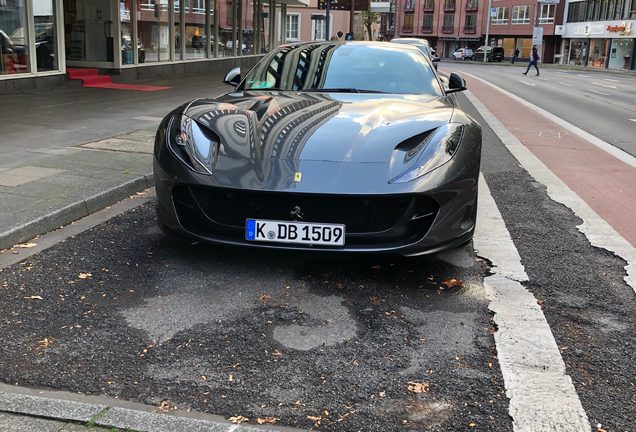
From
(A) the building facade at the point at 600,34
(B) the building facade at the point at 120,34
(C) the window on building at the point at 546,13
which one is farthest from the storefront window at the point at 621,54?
(B) the building facade at the point at 120,34

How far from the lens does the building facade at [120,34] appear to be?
1345cm

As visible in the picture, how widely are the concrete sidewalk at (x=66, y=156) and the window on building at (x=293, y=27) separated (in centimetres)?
4737

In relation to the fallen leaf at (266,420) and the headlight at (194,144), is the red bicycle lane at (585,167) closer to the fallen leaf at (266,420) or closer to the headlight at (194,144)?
the headlight at (194,144)

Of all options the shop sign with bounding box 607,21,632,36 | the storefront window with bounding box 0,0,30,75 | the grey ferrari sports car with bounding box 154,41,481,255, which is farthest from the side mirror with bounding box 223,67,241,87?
the shop sign with bounding box 607,21,632,36

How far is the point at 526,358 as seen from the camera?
117 inches

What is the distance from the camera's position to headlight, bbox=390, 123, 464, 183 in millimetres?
3652

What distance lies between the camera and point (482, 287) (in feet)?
12.6

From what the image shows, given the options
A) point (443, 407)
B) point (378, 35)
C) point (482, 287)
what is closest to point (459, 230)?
point (482, 287)

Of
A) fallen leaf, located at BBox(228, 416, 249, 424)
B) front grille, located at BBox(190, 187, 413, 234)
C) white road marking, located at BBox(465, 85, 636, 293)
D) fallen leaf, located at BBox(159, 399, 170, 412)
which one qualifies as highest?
front grille, located at BBox(190, 187, 413, 234)

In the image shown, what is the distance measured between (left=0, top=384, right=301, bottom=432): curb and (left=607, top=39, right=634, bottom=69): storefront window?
198 ft

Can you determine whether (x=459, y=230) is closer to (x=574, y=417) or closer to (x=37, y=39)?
(x=574, y=417)

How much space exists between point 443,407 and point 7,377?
6.14 feet

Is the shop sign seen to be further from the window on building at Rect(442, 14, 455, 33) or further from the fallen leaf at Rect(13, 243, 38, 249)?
the fallen leaf at Rect(13, 243, 38, 249)

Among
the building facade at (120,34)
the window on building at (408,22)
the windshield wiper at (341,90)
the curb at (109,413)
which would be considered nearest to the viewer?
the curb at (109,413)
